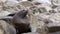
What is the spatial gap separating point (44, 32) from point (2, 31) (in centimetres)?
38

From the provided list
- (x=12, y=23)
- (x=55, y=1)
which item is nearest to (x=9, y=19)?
(x=12, y=23)

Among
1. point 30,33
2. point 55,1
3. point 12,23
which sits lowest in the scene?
point 30,33

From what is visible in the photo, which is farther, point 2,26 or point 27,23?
point 27,23

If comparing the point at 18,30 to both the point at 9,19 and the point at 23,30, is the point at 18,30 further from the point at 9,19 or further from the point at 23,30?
the point at 9,19

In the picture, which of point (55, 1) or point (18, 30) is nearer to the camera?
point (18, 30)

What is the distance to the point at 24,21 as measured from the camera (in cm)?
147

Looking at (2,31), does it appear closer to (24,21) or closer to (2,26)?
(2,26)

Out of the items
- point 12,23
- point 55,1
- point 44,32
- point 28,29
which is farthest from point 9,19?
point 55,1

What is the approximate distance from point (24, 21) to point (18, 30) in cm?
11

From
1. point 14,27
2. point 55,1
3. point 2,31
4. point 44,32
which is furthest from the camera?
point 55,1

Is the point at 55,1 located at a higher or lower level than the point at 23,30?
higher

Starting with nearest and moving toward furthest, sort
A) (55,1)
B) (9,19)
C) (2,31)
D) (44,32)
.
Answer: (44,32) < (2,31) < (9,19) < (55,1)

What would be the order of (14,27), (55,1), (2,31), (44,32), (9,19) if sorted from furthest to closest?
1. (55,1)
2. (9,19)
3. (14,27)
4. (2,31)
5. (44,32)

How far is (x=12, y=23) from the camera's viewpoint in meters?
1.42
